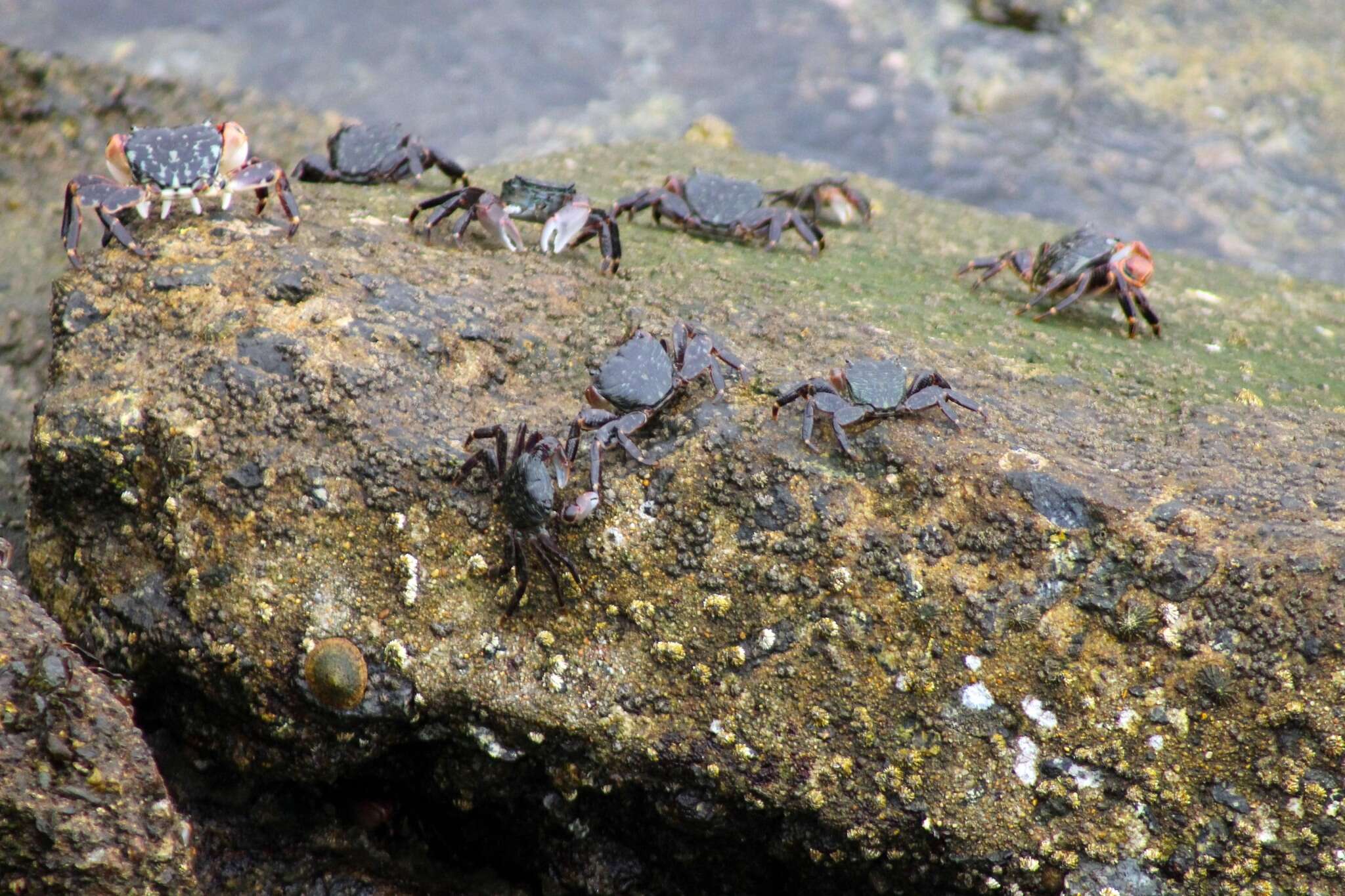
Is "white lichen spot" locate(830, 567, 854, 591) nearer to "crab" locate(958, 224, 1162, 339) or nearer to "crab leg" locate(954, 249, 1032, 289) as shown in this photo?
"crab" locate(958, 224, 1162, 339)

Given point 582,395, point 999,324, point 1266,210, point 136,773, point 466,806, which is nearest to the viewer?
point 136,773

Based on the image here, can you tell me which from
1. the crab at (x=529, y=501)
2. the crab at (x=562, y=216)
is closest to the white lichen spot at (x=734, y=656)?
the crab at (x=529, y=501)

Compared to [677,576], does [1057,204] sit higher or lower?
lower

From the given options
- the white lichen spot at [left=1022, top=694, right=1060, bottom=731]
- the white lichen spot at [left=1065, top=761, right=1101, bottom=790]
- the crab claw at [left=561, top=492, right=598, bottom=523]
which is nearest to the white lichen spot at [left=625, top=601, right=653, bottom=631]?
the crab claw at [left=561, top=492, right=598, bottom=523]

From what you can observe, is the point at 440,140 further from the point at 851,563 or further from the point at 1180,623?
the point at 1180,623

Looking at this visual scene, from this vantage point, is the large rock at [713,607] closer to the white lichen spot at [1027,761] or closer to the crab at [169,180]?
the white lichen spot at [1027,761]

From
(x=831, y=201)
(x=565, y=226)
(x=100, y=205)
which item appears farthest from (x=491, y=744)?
(x=831, y=201)

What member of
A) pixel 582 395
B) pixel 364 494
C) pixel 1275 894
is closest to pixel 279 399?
pixel 364 494

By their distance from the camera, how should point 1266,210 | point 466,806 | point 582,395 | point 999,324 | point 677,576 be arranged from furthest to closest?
1. point 1266,210
2. point 999,324
3. point 582,395
4. point 466,806
5. point 677,576
